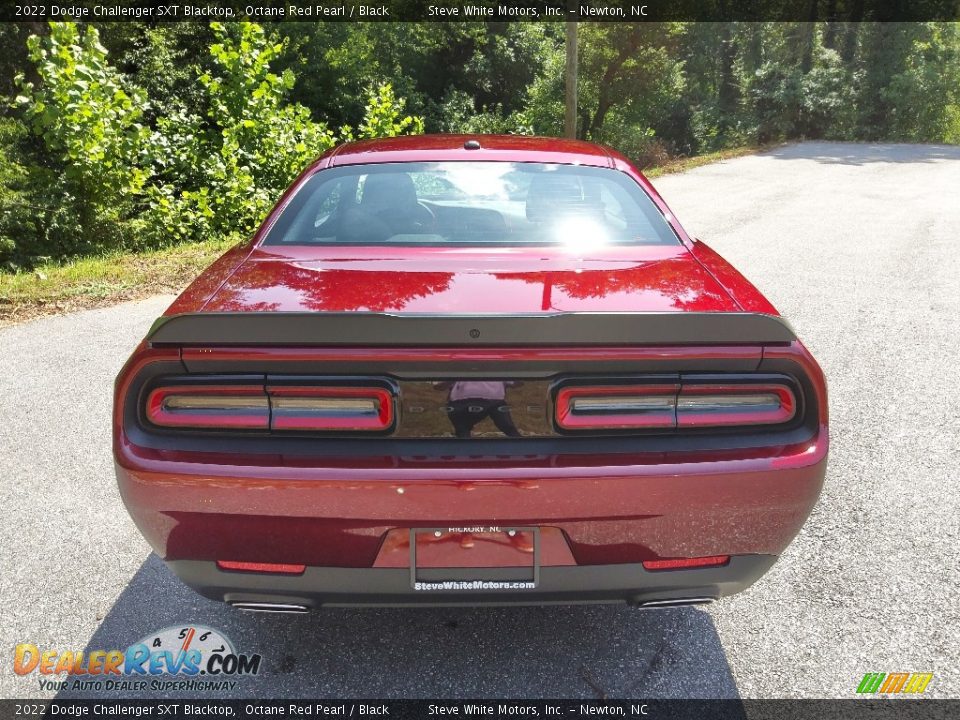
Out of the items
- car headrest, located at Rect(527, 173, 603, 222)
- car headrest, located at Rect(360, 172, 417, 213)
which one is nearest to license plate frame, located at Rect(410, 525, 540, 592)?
car headrest, located at Rect(527, 173, 603, 222)

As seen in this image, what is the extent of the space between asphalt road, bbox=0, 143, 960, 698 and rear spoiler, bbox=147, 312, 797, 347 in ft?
3.47

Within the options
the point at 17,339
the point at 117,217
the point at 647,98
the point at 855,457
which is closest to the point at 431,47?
the point at 647,98

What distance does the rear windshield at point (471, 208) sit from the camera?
2891 mm

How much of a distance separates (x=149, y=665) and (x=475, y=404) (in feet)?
4.52

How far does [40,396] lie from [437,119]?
28121mm

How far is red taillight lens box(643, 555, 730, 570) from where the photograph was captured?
6.81 feet

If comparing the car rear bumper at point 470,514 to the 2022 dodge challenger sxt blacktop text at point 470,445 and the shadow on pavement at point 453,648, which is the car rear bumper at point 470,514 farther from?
the shadow on pavement at point 453,648

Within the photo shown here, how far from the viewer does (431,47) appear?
3197 cm

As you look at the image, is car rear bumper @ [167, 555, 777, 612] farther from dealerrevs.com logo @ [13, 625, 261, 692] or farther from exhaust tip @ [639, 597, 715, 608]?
dealerrevs.com logo @ [13, 625, 261, 692]

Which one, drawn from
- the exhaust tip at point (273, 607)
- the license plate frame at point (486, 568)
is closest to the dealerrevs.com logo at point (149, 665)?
the exhaust tip at point (273, 607)

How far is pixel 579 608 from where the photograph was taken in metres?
2.72

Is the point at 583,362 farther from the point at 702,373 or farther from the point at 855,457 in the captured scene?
the point at 855,457

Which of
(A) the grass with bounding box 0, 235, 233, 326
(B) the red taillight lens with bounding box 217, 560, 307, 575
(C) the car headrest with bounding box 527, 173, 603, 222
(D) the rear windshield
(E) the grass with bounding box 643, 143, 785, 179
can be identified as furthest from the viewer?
(E) the grass with bounding box 643, 143, 785, 179

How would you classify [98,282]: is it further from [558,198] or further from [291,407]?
[291,407]
